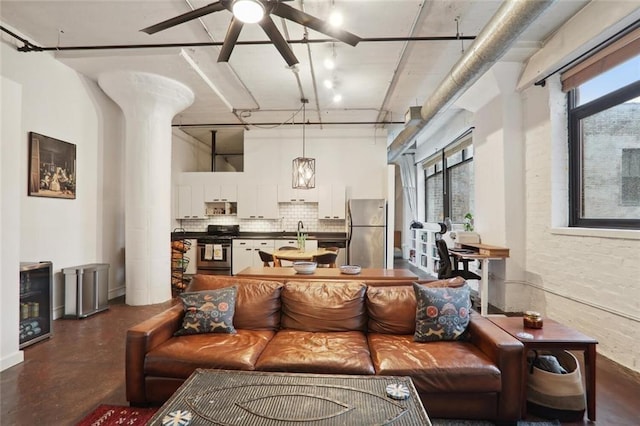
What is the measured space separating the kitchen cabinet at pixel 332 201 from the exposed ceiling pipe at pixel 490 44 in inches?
117

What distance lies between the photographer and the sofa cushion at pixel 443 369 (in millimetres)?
1910

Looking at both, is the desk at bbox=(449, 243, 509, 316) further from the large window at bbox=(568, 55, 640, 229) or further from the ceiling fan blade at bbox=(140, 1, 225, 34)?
the ceiling fan blade at bbox=(140, 1, 225, 34)

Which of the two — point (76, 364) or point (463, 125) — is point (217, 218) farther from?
point (463, 125)

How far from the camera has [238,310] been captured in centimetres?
262

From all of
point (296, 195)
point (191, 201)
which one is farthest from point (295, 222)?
point (191, 201)

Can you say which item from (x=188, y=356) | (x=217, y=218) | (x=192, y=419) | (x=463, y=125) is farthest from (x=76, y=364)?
(x=463, y=125)

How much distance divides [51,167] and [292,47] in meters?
3.49

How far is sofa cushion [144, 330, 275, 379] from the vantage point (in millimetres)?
2020

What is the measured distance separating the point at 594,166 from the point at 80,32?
612cm

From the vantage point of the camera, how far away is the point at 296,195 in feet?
23.0

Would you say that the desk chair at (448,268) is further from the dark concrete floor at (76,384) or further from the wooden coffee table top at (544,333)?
the wooden coffee table top at (544,333)

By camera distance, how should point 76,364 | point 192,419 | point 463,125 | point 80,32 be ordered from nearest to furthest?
point 192,419 → point 76,364 → point 80,32 → point 463,125

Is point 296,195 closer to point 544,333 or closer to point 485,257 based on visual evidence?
point 485,257

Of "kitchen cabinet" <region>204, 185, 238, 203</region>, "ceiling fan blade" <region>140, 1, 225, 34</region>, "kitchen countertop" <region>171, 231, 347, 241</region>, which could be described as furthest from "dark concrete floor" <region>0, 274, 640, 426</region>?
"kitchen cabinet" <region>204, 185, 238, 203</region>
